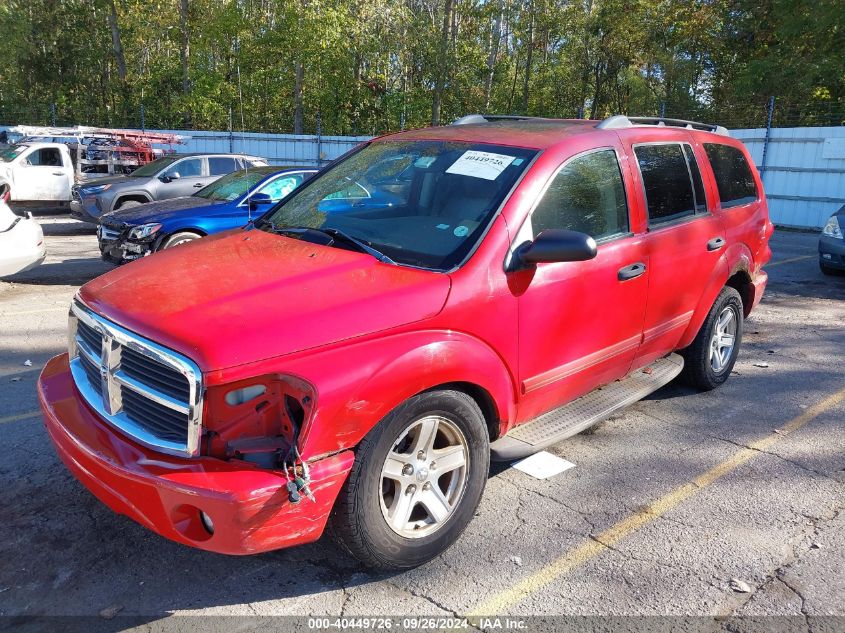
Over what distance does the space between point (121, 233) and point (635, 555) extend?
24.3 ft

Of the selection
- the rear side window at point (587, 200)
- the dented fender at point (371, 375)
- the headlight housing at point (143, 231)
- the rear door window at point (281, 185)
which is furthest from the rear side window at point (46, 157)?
the dented fender at point (371, 375)

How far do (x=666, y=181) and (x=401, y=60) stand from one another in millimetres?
32672

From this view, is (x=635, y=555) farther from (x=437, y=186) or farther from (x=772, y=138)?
(x=772, y=138)

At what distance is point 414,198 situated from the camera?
3799 mm

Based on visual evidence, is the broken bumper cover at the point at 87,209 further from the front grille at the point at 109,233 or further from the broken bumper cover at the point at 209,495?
the broken bumper cover at the point at 209,495

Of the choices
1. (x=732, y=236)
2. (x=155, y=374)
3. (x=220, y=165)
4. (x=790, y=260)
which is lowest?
(x=790, y=260)

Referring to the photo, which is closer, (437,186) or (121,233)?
(437,186)

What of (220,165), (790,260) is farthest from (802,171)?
(220,165)

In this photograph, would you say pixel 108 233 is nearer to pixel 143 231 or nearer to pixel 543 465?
pixel 143 231

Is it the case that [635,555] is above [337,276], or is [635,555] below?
below

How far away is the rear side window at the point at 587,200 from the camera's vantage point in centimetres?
353

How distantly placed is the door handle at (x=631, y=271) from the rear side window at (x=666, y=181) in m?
0.33

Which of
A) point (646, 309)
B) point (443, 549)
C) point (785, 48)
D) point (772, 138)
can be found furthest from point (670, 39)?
point (443, 549)

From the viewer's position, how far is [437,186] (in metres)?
3.74
